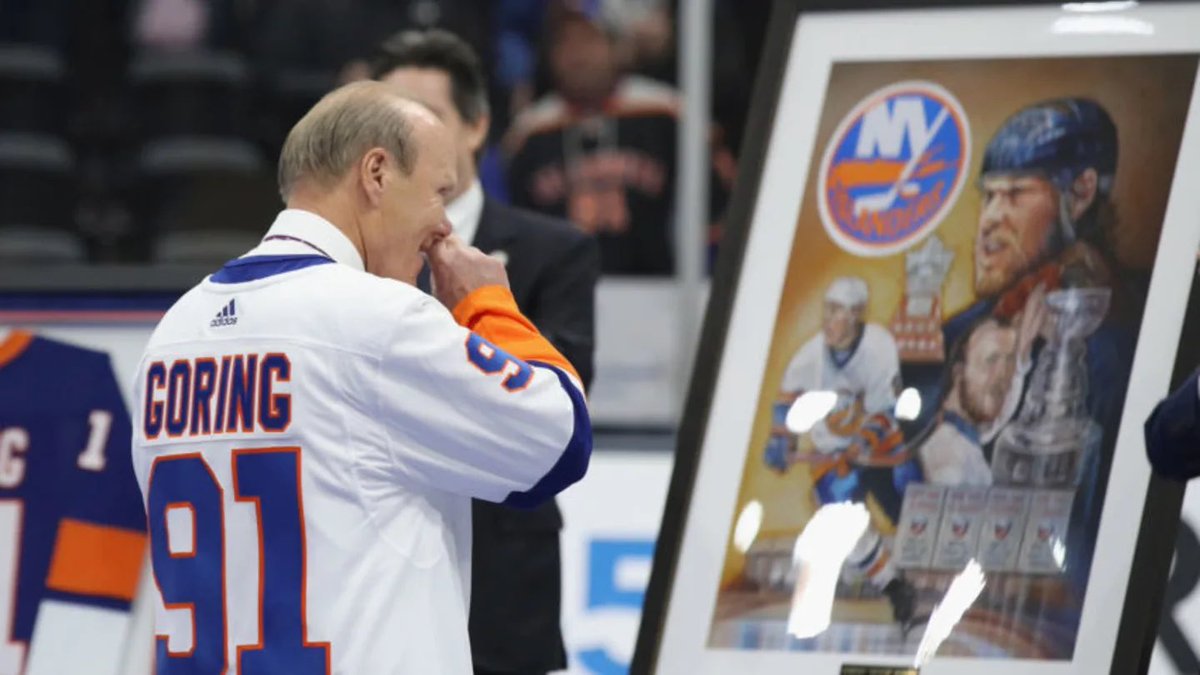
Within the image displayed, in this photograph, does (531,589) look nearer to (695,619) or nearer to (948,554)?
(695,619)

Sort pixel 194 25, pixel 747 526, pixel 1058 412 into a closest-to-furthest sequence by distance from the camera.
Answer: pixel 1058 412
pixel 747 526
pixel 194 25

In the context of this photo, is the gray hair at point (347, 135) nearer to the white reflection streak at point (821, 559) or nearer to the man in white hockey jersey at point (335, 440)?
the man in white hockey jersey at point (335, 440)

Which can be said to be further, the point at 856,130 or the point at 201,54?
the point at 201,54

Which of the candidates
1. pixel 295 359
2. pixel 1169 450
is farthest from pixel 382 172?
pixel 1169 450

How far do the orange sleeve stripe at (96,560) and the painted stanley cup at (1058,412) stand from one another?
1.82 m

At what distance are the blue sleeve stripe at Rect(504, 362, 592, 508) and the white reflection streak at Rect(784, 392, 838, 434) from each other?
68cm

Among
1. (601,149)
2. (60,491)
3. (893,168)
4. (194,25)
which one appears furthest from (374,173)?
(194,25)

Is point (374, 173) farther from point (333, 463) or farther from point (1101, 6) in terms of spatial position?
point (1101, 6)

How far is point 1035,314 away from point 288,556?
4.18 feet

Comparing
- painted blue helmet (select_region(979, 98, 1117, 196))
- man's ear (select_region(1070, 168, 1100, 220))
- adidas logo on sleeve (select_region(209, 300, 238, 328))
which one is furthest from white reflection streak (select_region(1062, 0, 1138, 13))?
adidas logo on sleeve (select_region(209, 300, 238, 328))

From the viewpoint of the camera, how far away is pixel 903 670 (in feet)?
9.98

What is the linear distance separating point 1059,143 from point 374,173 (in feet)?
3.79

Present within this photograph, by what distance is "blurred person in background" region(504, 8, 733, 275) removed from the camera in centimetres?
695

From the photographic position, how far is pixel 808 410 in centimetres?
323
